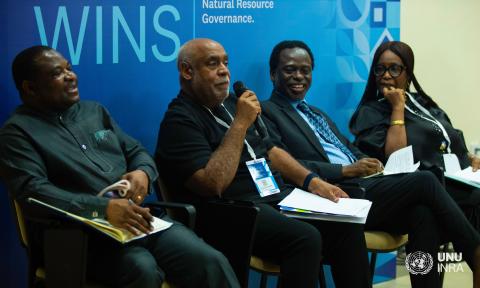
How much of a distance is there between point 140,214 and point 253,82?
5.13 feet

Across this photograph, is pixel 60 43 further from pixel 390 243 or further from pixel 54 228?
pixel 390 243

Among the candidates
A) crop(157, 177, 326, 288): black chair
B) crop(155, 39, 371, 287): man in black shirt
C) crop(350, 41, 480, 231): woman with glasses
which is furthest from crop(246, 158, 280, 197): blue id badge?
crop(350, 41, 480, 231): woman with glasses

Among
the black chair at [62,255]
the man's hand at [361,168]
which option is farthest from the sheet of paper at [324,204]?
the black chair at [62,255]


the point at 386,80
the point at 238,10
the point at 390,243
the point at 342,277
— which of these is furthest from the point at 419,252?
the point at 238,10

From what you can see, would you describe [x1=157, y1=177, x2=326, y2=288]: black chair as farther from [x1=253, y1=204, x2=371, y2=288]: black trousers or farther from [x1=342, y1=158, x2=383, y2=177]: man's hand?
[x1=342, y1=158, x2=383, y2=177]: man's hand

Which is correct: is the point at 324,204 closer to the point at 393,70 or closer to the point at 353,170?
the point at 353,170

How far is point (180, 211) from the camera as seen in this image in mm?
2793

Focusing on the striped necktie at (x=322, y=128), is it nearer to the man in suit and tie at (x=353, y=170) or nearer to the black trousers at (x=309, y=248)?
the man in suit and tie at (x=353, y=170)

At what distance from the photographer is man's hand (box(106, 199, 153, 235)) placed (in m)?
2.40

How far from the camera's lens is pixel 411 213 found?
3.23m

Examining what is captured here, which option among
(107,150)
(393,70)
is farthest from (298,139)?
(107,150)

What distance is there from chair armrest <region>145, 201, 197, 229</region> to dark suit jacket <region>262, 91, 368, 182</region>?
2.61 ft

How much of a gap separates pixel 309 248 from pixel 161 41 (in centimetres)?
129

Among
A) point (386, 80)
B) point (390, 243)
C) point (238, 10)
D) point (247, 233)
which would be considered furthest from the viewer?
point (386, 80)
